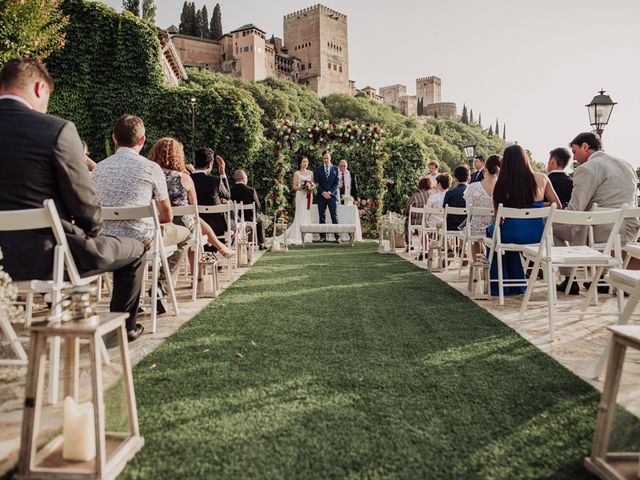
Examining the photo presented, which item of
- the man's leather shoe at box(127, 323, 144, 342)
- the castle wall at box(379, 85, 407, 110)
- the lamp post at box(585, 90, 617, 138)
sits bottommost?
the man's leather shoe at box(127, 323, 144, 342)

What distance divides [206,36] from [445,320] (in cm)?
6833

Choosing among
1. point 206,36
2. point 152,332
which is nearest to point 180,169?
point 152,332

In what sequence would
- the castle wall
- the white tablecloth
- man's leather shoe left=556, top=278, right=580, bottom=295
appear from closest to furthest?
man's leather shoe left=556, top=278, right=580, bottom=295, the white tablecloth, the castle wall

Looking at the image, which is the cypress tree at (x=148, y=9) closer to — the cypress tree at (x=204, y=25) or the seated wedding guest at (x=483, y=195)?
the cypress tree at (x=204, y=25)

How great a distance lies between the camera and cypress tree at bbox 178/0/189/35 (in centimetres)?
6281

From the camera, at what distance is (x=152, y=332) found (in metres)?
3.59

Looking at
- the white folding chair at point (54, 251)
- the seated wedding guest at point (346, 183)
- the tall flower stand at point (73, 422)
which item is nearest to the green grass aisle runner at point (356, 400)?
the tall flower stand at point (73, 422)

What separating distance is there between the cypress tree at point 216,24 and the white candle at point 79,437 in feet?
226

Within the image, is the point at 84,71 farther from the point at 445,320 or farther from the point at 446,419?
the point at 446,419

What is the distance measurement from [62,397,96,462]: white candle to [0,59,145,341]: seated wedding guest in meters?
1.12

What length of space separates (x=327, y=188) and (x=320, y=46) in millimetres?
64065

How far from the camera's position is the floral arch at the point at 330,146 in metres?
12.7

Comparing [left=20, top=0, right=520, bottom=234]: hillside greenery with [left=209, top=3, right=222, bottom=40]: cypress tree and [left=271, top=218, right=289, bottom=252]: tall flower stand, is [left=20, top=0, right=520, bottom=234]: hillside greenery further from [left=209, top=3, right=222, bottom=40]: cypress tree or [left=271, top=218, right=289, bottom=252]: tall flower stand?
[left=209, top=3, right=222, bottom=40]: cypress tree

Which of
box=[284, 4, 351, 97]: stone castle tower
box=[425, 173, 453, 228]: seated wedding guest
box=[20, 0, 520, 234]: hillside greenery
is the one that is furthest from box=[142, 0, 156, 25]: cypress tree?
box=[425, 173, 453, 228]: seated wedding guest
